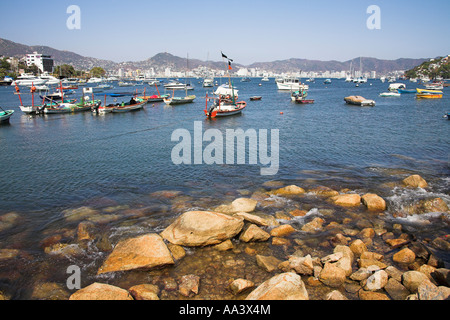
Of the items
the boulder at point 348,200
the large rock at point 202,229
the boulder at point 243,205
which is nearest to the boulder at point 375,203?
the boulder at point 348,200

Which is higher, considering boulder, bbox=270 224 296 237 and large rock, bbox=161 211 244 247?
large rock, bbox=161 211 244 247

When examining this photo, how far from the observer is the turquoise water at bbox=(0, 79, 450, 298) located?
17.3m

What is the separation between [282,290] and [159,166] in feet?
59.6

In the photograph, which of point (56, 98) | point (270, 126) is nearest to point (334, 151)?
point (270, 126)

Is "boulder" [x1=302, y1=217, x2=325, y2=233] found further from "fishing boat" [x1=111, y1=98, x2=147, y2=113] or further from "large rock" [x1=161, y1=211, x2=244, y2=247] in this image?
"fishing boat" [x1=111, y1=98, x2=147, y2=113]

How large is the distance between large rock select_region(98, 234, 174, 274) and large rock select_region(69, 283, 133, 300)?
185cm

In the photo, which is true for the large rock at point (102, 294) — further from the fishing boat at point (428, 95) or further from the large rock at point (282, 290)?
the fishing boat at point (428, 95)

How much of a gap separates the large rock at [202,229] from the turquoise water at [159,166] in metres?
2.15

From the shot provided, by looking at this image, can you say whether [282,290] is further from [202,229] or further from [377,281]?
[202,229]

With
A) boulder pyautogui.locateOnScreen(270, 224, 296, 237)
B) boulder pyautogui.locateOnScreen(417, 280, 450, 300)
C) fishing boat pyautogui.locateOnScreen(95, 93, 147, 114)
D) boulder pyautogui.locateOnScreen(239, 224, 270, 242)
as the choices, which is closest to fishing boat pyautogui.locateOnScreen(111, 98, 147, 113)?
fishing boat pyautogui.locateOnScreen(95, 93, 147, 114)

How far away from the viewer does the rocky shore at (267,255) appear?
30.5 ft

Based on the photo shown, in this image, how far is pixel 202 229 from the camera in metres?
12.2

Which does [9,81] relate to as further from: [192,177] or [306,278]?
[306,278]

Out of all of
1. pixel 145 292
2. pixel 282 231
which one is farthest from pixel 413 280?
pixel 145 292
